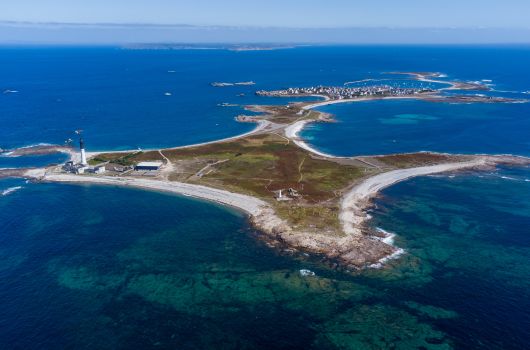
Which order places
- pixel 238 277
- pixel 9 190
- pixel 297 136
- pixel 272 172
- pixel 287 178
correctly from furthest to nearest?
pixel 297 136 → pixel 272 172 → pixel 287 178 → pixel 9 190 → pixel 238 277

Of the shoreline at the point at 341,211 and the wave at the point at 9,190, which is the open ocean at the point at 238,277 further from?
the shoreline at the point at 341,211

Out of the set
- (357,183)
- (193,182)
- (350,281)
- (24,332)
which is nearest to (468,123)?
(357,183)

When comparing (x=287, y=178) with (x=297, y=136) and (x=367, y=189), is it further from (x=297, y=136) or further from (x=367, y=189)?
(x=297, y=136)

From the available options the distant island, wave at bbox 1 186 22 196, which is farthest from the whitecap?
wave at bbox 1 186 22 196

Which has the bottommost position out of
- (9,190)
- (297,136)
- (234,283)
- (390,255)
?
(234,283)

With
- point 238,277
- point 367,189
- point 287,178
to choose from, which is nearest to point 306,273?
point 238,277

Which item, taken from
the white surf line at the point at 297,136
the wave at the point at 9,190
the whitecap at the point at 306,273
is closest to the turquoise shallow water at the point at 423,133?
the white surf line at the point at 297,136
